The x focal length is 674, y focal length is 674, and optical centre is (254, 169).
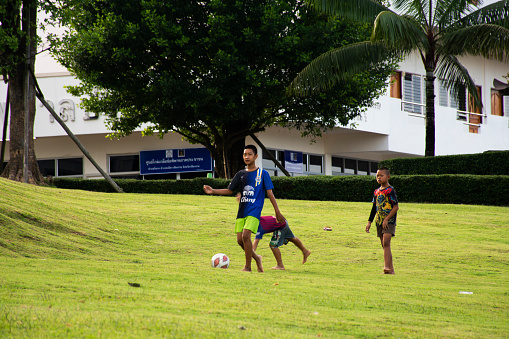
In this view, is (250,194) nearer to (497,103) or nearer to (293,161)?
(293,161)

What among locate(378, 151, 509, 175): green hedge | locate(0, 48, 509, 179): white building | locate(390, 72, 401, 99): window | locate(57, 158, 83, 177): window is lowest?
locate(378, 151, 509, 175): green hedge

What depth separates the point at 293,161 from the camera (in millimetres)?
35844

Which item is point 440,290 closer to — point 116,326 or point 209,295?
point 209,295

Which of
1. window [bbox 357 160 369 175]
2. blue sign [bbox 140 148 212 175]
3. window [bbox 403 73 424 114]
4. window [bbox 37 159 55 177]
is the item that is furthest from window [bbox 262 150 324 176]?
window [bbox 37 159 55 177]

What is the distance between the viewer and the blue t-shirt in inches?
345

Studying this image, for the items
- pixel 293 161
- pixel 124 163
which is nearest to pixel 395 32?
pixel 293 161

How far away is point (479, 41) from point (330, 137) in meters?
16.7

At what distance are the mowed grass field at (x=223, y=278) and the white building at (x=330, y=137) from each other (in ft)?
51.0

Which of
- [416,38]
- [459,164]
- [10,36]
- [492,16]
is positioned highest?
[492,16]

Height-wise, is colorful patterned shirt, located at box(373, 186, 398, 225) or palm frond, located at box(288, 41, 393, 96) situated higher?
palm frond, located at box(288, 41, 393, 96)

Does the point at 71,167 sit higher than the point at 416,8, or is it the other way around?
the point at 416,8

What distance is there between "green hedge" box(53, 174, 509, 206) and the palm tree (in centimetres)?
191

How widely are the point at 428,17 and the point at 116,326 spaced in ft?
67.9

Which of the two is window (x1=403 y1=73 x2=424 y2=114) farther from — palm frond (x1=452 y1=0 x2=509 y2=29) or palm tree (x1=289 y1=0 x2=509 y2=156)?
palm frond (x1=452 y1=0 x2=509 y2=29)
